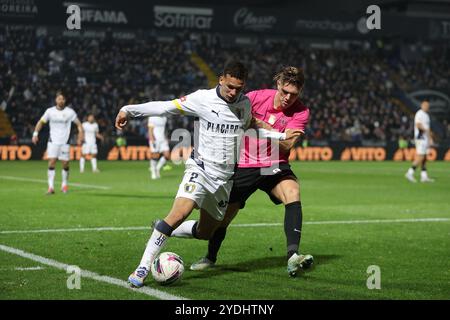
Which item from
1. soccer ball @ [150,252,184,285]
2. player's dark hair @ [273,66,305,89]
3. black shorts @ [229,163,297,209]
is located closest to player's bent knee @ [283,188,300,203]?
black shorts @ [229,163,297,209]

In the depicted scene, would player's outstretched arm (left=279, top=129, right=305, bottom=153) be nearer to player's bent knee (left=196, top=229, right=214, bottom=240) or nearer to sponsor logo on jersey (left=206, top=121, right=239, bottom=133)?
sponsor logo on jersey (left=206, top=121, right=239, bottom=133)

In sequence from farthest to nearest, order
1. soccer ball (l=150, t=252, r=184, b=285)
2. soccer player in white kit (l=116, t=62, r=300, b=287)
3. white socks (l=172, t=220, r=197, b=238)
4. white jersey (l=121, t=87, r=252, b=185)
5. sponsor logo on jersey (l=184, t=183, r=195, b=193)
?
white socks (l=172, t=220, r=197, b=238), white jersey (l=121, t=87, r=252, b=185), sponsor logo on jersey (l=184, t=183, r=195, b=193), soccer player in white kit (l=116, t=62, r=300, b=287), soccer ball (l=150, t=252, r=184, b=285)

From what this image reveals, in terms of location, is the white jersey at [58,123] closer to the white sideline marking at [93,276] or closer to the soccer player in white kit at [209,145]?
the white sideline marking at [93,276]

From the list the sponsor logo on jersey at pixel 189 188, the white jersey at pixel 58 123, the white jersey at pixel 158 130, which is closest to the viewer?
the sponsor logo on jersey at pixel 189 188

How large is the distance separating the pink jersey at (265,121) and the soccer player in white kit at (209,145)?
2.54 ft

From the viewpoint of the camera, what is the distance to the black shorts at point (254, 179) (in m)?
8.85

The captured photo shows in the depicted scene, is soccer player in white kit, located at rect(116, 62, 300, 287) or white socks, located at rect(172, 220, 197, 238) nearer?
soccer player in white kit, located at rect(116, 62, 300, 287)

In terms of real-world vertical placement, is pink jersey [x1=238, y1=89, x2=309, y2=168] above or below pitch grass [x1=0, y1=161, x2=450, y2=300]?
above

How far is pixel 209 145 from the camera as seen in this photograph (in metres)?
7.98

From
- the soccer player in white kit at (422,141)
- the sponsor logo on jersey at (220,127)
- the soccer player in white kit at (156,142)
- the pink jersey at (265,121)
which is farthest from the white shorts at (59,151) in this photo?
the sponsor logo on jersey at (220,127)

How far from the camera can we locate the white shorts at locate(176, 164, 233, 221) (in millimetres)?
7820

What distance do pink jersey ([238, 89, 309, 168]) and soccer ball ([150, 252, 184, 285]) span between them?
1.73m

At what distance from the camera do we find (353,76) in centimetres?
5259

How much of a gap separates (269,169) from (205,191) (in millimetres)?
1309
